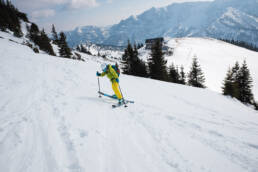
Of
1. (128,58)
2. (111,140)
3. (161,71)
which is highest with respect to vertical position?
(128,58)

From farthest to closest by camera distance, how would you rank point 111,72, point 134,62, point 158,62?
point 134,62
point 158,62
point 111,72

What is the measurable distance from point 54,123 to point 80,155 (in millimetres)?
2198

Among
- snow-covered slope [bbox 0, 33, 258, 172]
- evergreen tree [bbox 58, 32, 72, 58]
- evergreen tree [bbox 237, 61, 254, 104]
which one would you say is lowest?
evergreen tree [bbox 237, 61, 254, 104]

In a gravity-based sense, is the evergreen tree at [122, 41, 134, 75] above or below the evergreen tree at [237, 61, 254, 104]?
above

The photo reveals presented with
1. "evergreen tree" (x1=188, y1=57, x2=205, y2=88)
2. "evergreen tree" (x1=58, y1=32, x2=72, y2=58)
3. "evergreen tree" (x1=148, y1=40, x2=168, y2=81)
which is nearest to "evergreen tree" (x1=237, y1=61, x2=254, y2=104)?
"evergreen tree" (x1=188, y1=57, x2=205, y2=88)

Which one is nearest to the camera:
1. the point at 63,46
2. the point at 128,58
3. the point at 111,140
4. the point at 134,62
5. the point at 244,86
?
the point at 111,140

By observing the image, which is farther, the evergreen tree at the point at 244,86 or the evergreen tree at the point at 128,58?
the evergreen tree at the point at 128,58

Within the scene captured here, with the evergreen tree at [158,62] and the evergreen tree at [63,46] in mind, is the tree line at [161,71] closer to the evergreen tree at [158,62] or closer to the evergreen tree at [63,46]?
the evergreen tree at [158,62]

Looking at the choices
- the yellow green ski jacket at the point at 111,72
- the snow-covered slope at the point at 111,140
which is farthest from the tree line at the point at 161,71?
the snow-covered slope at the point at 111,140

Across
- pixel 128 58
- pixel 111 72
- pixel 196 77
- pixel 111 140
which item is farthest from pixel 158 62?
pixel 111 140

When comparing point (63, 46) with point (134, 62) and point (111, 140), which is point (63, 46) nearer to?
point (134, 62)

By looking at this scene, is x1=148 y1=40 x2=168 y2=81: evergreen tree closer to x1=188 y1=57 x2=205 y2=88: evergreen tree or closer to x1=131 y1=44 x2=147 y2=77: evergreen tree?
x1=131 y1=44 x2=147 y2=77: evergreen tree

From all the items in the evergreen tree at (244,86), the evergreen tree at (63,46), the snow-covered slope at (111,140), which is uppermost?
the evergreen tree at (63,46)

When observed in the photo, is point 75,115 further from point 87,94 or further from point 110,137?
point 87,94
